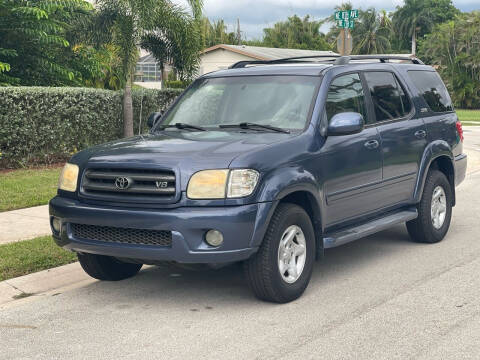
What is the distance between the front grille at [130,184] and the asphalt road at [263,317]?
2.93 feet

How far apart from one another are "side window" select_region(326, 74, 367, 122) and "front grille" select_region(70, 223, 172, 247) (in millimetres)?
1949

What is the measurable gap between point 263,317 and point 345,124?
1789mm

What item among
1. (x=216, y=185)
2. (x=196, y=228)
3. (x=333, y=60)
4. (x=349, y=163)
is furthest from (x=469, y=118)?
(x=196, y=228)

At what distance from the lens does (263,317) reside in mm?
5539

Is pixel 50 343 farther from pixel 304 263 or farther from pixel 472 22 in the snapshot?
pixel 472 22

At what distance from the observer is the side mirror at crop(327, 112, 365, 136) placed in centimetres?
630

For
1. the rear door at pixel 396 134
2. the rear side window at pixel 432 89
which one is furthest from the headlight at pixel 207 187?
the rear side window at pixel 432 89

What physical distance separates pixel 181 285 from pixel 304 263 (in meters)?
A: 1.15

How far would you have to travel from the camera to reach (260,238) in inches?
217

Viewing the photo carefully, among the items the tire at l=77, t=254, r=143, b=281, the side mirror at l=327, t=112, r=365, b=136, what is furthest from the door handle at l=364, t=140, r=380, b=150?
the tire at l=77, t=254, r=143, b=281

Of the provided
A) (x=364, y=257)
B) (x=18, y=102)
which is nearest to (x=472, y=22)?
(x=18, y=102)

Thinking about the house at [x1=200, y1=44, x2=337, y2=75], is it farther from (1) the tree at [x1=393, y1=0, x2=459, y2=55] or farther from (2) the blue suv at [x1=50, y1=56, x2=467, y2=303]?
(1) the tree at [x1=393, y1=0, x2=459, y2=55]

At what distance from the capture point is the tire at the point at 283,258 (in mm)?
5641

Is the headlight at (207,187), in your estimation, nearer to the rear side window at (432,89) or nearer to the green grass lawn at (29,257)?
the green grass lawn at (29,257)
